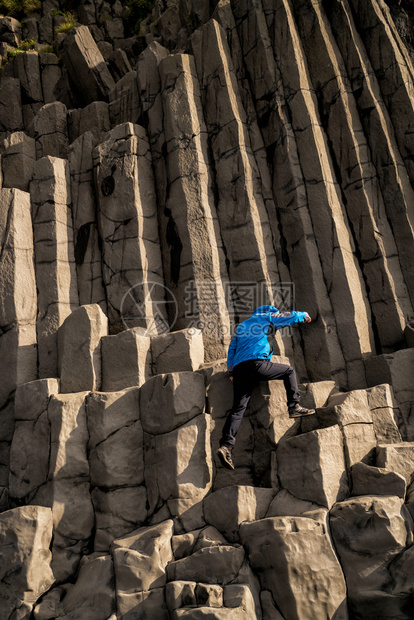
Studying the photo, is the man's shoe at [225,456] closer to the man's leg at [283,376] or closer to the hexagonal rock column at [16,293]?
the man's leg at [283,376]

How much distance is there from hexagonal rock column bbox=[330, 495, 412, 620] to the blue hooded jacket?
2357mm

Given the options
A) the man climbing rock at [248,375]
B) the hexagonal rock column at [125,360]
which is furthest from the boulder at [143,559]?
the hexagonal rock column at [125,360]

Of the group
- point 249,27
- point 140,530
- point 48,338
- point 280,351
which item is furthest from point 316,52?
point 140,530

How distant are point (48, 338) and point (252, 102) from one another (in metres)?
7.00

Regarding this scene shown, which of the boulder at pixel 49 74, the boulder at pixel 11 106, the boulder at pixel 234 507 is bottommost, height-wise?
the boulder at pixel 234 507

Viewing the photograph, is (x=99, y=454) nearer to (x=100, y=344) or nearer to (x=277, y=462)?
(x=100, y=344)

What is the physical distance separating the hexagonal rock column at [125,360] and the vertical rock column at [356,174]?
179 inches

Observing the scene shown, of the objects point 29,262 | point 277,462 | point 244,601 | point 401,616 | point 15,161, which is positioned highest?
point 15,161

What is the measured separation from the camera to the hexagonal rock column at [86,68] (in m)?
14.1

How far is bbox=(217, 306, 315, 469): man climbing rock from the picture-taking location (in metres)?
7.35

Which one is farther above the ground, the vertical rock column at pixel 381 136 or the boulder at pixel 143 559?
the vertical rock column at pixel 381 136

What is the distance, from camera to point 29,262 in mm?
10484

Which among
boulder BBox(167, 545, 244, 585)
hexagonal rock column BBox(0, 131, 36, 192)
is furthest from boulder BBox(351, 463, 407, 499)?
hexagonal rock column BBox(0, 131, 36, 192)

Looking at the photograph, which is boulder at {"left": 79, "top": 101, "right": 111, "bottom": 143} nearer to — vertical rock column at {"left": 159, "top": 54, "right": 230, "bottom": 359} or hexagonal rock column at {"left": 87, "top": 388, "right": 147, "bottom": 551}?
vertical rock column at {"left": 159, "top": 54, "right": 230, "bottom": 359}
